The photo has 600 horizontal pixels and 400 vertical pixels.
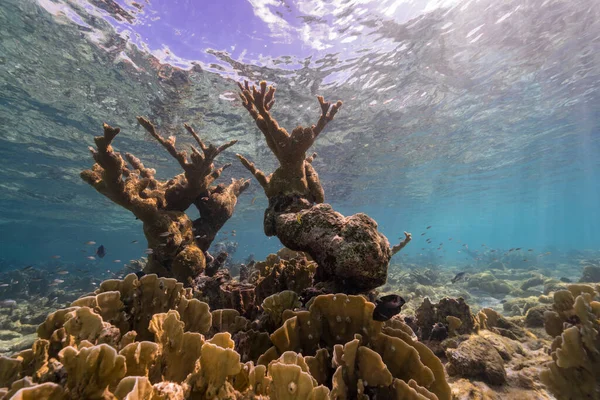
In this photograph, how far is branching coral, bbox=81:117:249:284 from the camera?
5338 mm

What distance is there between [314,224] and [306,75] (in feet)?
38.0

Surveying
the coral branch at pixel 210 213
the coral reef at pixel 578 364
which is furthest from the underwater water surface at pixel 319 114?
the coral branch at pixel 210 213

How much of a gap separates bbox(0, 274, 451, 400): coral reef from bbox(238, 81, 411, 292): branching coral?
0.57m

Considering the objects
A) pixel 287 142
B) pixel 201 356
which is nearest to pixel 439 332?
pixel 201 356

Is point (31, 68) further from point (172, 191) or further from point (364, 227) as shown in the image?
point (364, 227)

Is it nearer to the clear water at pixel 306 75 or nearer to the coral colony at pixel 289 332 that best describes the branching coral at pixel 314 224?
the coral colony at pixel 289 332

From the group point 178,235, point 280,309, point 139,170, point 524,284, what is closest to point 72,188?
point 139,170

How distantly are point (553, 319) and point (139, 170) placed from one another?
9150mm

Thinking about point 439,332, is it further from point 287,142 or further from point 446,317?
point 287,142

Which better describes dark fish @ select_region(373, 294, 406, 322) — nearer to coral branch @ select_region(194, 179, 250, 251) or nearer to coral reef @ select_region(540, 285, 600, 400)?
coral reef @ select_region(540, 285, 600, 400)

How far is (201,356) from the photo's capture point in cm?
183

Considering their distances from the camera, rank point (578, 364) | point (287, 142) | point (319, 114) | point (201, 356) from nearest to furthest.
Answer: point (201, 356) < point (578, 364) < point (287, 142) < point (319, 114)

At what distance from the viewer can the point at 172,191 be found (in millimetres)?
Answer: 6793

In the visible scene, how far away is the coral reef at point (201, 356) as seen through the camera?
157 centimetres
